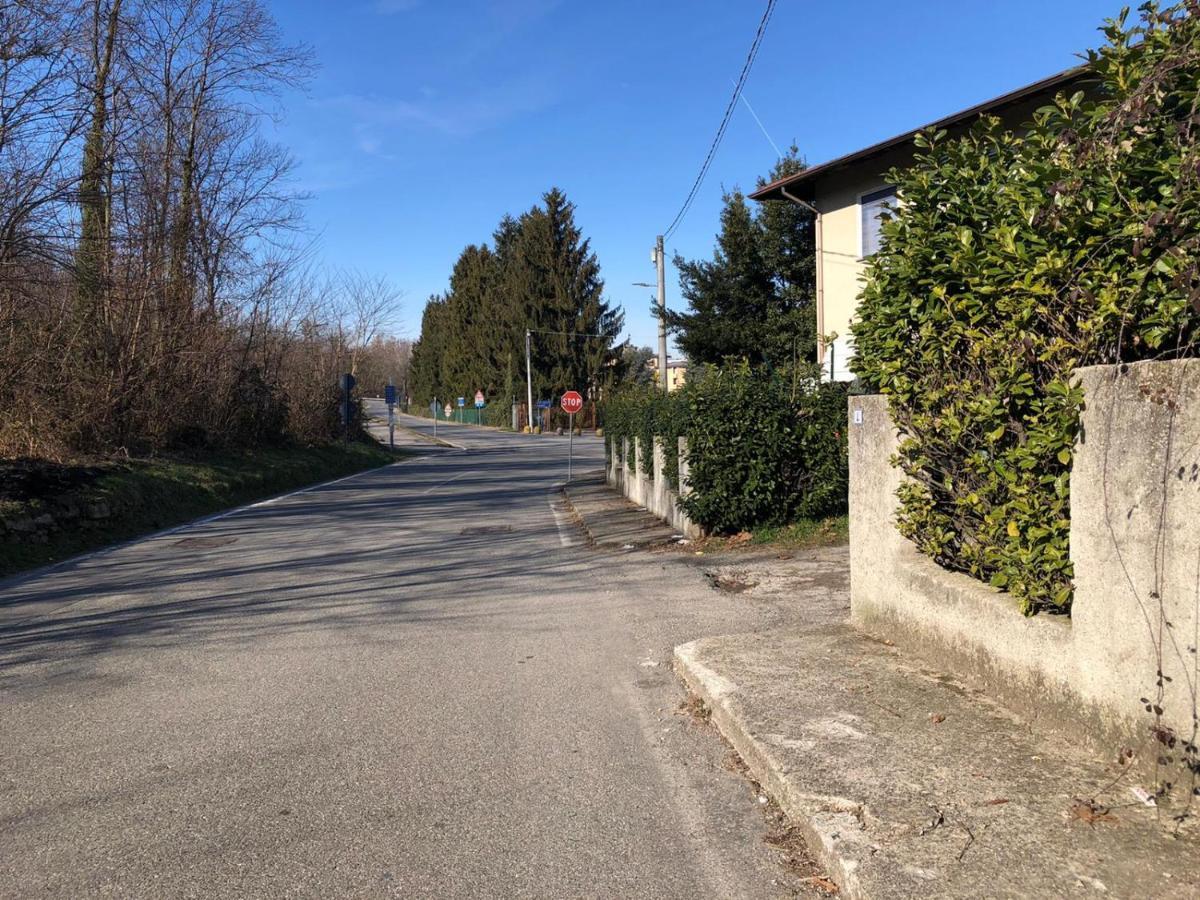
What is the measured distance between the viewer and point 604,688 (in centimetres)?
619

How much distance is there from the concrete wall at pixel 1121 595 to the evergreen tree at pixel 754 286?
2353cm

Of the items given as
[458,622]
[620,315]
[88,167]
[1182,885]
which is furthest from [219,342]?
[620,315]

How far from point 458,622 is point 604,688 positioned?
2.37m

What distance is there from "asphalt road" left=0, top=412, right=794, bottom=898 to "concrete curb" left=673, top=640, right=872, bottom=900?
15cm

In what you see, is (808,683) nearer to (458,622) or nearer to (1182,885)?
(1182,885)

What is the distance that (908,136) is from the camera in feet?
52.4

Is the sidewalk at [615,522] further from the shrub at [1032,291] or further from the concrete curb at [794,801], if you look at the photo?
the shrub at [1032,291]

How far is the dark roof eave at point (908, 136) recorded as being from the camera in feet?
44.8

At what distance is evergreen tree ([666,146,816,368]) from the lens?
2855 centimetres

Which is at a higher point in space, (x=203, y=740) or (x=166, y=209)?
(x=166, y=209)

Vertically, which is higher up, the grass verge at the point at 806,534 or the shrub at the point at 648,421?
the shrub at the point at 648,421

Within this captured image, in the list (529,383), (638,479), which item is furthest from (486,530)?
(529,383)

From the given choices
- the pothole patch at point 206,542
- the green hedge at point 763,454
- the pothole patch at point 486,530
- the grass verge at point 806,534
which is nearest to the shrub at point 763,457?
the green hedge at point 763,454

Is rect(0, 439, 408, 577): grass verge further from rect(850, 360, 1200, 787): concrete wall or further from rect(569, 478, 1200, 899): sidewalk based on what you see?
rect(850, 360, 1200, 787): concrete wall
